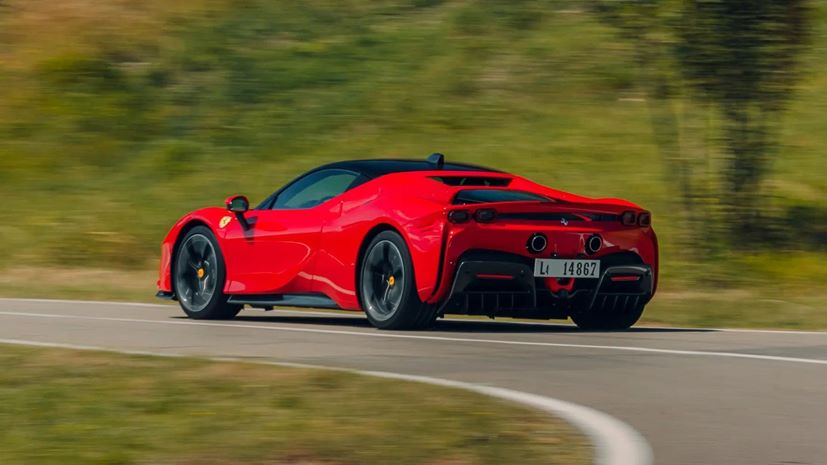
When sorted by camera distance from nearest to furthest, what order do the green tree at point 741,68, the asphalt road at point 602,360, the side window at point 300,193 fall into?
the asphalt road at point 602,360, the side window at point 300,193, the green tree at point 741,68

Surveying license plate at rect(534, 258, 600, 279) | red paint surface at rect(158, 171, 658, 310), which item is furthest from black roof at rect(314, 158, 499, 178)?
license plate at rect(534, 258, 600, 279)

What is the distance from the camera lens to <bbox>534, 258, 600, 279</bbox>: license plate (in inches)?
367

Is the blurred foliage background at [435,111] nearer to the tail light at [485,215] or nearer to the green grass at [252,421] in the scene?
the tail light at [485,215]

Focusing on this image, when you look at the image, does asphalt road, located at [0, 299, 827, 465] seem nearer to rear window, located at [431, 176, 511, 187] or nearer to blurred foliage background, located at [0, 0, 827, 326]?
rear window, located at [431, 176, 511, 187]

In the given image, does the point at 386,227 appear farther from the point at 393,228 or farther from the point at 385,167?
the point at 385,167

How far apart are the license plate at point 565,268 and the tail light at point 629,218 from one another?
38 centimetres

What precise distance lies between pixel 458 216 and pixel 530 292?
0.67 m

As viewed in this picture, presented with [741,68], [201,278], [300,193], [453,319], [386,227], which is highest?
[741,68]

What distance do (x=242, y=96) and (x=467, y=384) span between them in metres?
20.0

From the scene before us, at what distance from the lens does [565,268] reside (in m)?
9.42

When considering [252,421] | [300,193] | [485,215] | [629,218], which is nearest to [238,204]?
[300,193]

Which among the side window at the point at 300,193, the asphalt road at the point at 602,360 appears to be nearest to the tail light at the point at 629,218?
the asphalt road at the point at 602,360

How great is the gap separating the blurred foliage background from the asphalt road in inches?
110

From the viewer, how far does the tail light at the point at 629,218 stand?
977cm
